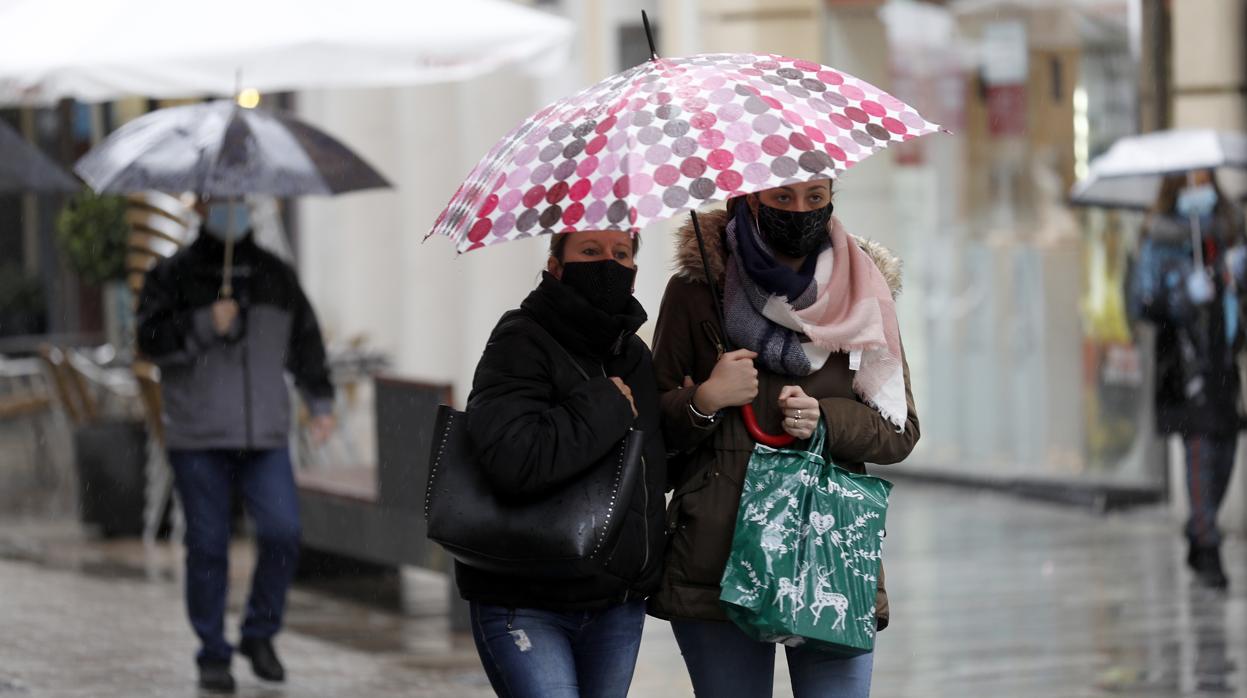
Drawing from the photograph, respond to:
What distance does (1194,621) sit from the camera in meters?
9.76

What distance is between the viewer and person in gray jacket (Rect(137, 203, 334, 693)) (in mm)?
8391

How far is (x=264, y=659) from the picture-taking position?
8.54m

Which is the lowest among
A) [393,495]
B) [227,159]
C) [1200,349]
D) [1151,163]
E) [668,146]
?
[393,495]

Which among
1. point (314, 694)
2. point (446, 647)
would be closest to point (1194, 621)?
point (446, 647)

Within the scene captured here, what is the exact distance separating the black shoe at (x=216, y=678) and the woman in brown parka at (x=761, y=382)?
13.1 feet

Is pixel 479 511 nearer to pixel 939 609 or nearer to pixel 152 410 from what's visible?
pixel 939 609

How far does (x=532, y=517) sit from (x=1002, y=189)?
1103 centimetres

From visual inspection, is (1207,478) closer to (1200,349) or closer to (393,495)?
(1200,349)

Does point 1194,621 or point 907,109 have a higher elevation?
point 907,109

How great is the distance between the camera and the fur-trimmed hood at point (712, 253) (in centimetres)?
484

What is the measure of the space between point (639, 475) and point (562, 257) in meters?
0.52

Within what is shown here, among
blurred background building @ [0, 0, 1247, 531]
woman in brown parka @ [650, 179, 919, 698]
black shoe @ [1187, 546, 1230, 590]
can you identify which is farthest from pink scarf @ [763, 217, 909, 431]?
blurred background building @ [0, 0, 1247, 531]

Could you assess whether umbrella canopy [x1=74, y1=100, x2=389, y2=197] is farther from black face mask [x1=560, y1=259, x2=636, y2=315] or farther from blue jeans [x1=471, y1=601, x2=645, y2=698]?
blue jeans [x1=471, y1=601, x2=645, y2=698]

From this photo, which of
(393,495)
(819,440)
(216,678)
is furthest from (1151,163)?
(819,440)
